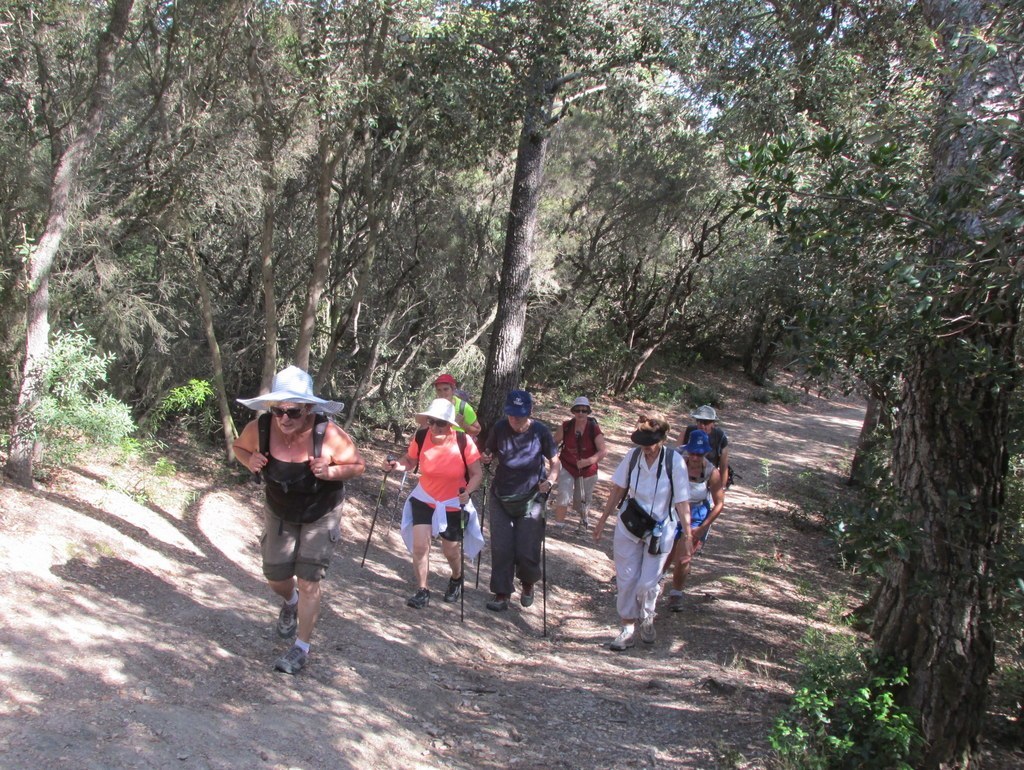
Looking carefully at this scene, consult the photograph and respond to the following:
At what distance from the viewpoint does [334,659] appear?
18.7 ft

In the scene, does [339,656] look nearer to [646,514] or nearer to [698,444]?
[646,514]

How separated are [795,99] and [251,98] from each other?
650 centimetres

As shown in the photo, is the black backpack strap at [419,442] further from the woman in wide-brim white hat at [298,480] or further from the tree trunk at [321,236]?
the tree trunk at [321,236]

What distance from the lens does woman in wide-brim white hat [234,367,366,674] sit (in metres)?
4.95

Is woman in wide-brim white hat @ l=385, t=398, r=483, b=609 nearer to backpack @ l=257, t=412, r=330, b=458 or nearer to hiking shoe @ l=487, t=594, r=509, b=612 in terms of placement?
hiking shoe @ l=487, t=594, r=509, b=612

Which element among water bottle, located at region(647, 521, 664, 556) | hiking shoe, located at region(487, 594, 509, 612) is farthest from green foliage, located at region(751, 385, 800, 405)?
water bottle, located at region(647, 521, 664, 556)

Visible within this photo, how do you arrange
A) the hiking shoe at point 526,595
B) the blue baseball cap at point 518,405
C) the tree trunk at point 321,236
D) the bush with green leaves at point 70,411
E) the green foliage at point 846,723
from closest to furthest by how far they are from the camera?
the green foliage at point 846,723
the blue baseball cap at point 518,405
the bush with green leaves at point 70,411
the hiking shoe at point 526,595
the tree trunk at point 321,236

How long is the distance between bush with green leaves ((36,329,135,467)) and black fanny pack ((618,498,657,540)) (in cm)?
444

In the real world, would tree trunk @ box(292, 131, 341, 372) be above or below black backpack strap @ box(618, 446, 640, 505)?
above

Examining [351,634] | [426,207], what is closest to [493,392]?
[426,207]

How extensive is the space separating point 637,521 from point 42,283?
17.0 feet

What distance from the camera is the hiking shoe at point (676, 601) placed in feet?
25.1

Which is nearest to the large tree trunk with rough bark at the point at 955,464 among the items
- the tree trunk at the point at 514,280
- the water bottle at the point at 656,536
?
the water bottle at the point at 656,536

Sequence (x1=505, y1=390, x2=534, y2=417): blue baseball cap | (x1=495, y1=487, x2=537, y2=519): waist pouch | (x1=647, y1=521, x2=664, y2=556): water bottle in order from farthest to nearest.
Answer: (x1=495, y1=487, x2=537, y2=519): waist pouch, (x1=505, y1=390, x2=534, y2=417): blue baseball cap, (x1=647, y1=521, x2=664, y2=556): water bottle
